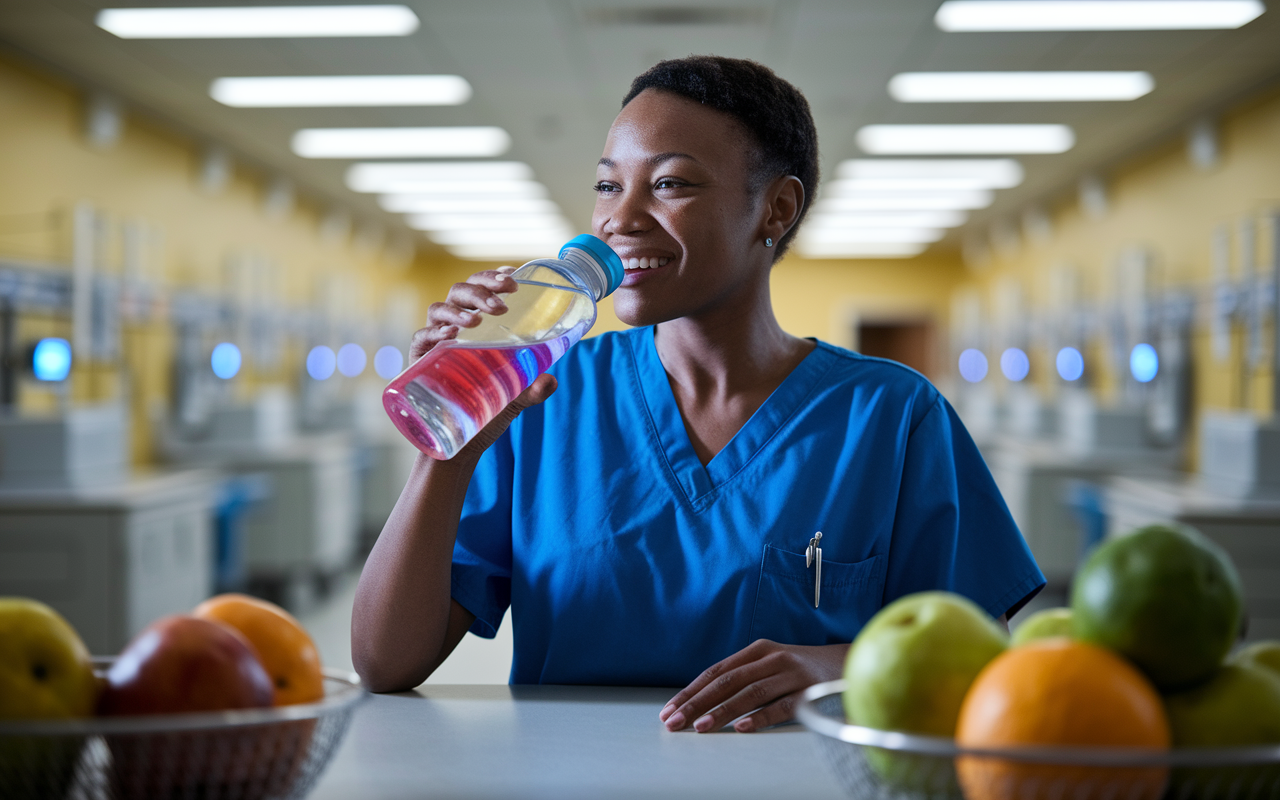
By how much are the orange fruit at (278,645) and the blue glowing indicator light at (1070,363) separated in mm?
7452

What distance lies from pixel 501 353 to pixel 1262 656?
0.73m

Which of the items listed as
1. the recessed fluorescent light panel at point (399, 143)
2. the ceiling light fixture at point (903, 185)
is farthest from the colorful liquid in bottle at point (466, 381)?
the ceiling light fixture at point (903, 185)

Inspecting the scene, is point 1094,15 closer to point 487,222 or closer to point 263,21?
point 263,21

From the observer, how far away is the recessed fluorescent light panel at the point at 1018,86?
5082mm

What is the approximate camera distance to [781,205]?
53.9 inches

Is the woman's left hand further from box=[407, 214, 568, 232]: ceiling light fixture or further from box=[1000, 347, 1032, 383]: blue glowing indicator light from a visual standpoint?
box=[407, 214, 568, 232]: ceiling light fixture

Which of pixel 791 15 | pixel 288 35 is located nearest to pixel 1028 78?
pixel 791 15

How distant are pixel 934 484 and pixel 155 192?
627cm

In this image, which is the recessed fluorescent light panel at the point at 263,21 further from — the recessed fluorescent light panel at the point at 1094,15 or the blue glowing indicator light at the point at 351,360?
the blue glowing indicator light at the point at 351,360

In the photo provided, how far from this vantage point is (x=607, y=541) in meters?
1.24

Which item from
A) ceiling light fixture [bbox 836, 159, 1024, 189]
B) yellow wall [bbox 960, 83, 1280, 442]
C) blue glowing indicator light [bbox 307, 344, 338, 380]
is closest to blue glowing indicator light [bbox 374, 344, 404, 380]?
blue glowing indicator light [bbox 307, 344, 338, 380]

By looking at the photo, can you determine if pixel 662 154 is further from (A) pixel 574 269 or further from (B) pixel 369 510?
(B) pixel 369 510

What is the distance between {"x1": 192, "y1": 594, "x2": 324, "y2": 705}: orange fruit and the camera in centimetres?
73

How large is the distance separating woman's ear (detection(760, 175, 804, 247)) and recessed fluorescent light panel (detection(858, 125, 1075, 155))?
199 inches
